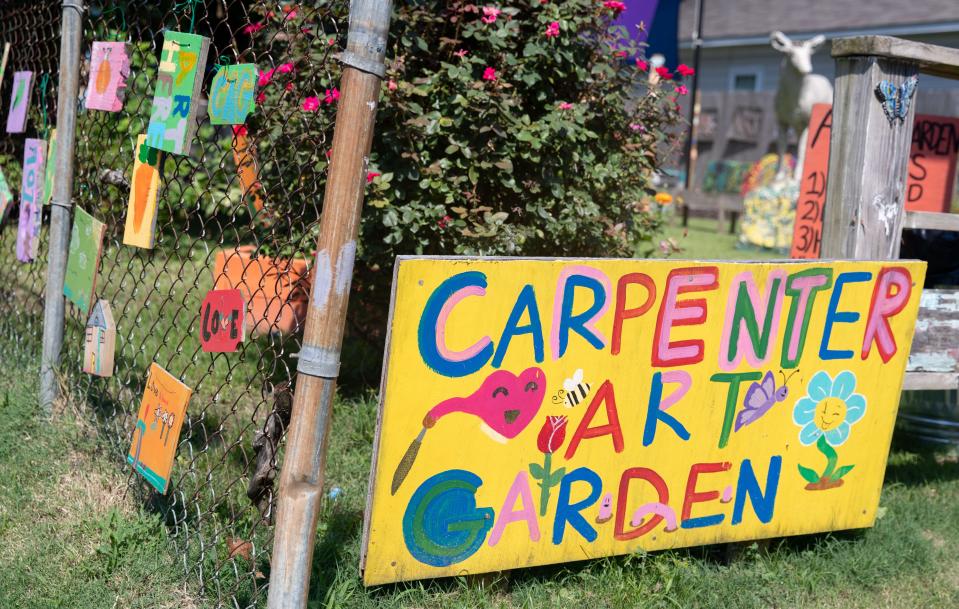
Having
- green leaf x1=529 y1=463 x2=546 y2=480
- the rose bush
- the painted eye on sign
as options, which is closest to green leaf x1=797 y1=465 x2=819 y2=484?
green leaf x1=529 y1=463 x2=546 y2=480

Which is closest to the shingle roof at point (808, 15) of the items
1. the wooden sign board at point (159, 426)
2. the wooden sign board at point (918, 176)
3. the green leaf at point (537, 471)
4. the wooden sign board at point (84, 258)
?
the wooden sign board at point (918, 176)

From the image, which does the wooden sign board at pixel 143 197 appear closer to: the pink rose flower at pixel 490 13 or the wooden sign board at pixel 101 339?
the wooden sign board at pixel 101 339

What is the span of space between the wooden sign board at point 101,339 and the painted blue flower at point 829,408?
217 cm

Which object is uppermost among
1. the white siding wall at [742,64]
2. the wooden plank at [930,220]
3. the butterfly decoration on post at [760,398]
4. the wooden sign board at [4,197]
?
A: the white siding wall at [742,64]

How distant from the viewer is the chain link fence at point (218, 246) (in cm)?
234

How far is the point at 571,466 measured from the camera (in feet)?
8.49

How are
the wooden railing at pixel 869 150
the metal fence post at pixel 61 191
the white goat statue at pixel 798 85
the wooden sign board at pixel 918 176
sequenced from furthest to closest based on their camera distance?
the white goat statue at pixel 798 85, the wooden sign board at pixel 918 176, the wooden railing at pixel 869 150, the metal fence post at pixel 61 191

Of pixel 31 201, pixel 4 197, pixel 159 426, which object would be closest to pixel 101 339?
pixel 159 426

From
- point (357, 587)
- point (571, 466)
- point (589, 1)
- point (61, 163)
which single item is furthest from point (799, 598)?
point (61, 163)

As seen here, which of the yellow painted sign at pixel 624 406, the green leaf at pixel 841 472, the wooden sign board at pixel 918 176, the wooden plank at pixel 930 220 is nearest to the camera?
the yellow painted sign at pixel 624 406

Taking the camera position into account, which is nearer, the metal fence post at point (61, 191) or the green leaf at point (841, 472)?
the green leaf at point (841, 472)

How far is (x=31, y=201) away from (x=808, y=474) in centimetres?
307

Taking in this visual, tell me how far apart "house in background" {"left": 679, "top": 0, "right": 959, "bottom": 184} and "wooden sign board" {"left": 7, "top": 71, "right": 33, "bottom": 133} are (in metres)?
18.0

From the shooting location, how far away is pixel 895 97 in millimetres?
3348
